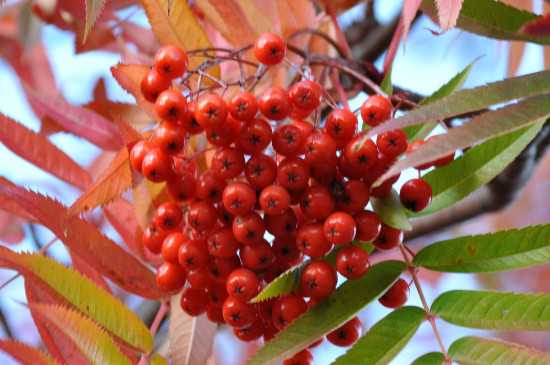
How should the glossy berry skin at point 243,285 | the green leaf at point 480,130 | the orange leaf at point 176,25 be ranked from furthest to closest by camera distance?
the orange leaf at point 176,25 → the glossy berry skin at point 243,285 → the green leaf at point 480,130

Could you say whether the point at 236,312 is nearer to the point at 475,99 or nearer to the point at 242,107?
the point at 242,107

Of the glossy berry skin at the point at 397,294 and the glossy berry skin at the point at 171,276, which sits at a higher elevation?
the glossy berry skin at the point at 171,276

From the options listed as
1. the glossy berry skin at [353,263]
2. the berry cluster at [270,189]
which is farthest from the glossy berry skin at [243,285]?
the glossy berry skin at [353,263]

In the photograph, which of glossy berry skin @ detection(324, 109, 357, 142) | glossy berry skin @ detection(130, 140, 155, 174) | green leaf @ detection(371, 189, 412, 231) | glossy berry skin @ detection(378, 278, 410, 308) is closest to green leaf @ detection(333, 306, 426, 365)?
glossy berry skin @ detection(378, 278, 410, 308)

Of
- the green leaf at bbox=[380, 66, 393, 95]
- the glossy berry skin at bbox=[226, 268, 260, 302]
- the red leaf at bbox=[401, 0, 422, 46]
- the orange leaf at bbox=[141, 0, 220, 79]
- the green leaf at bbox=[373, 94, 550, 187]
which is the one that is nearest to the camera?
the green leaf at bbox=[373, 94, 550, 187]

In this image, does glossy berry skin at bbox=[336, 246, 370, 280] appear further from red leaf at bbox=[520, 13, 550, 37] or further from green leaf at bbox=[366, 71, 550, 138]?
red leaf at bbox=[520, 13, 550, 37]

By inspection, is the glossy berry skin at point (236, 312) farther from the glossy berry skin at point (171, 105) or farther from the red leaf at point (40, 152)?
the red leaf at point (40, 152)

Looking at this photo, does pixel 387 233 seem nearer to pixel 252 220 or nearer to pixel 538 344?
pixel 252 220
